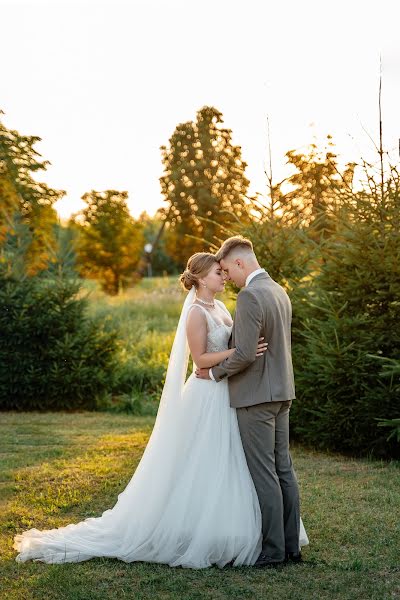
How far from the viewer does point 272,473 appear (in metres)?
5.41

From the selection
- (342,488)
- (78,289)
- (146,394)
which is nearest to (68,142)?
(78,289)

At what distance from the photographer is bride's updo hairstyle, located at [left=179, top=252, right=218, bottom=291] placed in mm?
5734

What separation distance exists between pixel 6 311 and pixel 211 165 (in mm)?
27550

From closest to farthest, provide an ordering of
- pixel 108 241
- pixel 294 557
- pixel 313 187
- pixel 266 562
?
pixel 266 562 < pixel 294 557 < pixel 313 187 < pixel 108 241

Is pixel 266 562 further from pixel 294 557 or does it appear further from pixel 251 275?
pixel 251 275

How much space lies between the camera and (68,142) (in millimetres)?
18484

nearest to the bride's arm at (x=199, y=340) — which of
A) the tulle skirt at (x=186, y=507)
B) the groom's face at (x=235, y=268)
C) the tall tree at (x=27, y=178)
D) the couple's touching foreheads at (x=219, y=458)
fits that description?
the couple's touching foreheads at (x=219, y=458)

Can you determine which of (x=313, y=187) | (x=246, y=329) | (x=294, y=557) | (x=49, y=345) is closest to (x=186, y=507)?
(x=294, y=557)

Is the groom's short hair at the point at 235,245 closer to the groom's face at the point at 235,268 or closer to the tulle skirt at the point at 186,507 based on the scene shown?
the groom's face at the point at 235,268

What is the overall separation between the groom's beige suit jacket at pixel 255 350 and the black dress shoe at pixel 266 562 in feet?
3.33

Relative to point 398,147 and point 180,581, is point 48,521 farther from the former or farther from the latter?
point 398,147

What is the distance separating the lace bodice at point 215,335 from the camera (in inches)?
225

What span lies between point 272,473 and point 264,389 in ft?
1.86

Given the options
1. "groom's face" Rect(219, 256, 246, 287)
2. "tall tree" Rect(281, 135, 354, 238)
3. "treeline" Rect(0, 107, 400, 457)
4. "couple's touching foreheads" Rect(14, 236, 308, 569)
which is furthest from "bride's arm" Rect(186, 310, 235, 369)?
"tall tree" Rect(281, 135, 354, 238)
